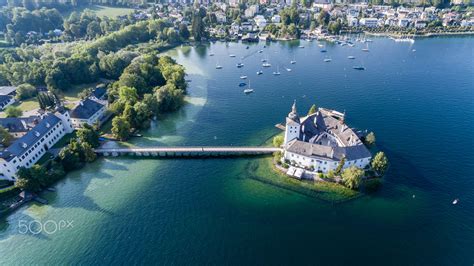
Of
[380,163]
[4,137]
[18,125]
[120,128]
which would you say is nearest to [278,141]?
[380,163]

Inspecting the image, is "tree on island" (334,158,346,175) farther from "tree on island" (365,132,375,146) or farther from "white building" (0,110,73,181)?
"white building" (0,110,73,181)

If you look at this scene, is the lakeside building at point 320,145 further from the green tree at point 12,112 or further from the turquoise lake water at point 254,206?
the green tree at point 12,112

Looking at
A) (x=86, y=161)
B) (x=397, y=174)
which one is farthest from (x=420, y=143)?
(x=86, y=161)

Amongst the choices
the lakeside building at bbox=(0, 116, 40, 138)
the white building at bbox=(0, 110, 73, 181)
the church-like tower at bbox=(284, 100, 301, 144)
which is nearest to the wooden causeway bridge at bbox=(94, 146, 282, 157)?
the church-like tower at bbox=(284, 100, 301, 144)

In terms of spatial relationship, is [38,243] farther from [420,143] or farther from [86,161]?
[420,143]

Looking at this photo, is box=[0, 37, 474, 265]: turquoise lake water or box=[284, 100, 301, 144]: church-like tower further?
box=[284, 100, 301, 144]: church-like tower

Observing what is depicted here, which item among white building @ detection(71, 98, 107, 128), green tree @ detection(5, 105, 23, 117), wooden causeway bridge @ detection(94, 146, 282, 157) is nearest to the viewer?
wooden causeway bridge @ detection(94, 146, 282, 157)
